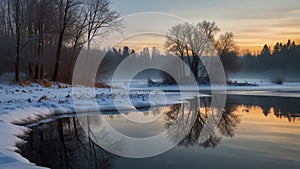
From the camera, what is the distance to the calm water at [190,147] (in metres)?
8.34

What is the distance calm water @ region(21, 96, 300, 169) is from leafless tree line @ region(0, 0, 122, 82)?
52.7ft

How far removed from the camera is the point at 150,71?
109 m

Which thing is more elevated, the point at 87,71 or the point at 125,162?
the point at 87,71

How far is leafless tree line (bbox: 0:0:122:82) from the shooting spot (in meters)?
30.4

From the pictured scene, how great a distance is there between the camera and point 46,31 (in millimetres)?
33344

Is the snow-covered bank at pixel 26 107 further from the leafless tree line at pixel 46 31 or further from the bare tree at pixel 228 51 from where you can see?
the bare tree at pixel 228 51

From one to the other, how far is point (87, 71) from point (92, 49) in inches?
188

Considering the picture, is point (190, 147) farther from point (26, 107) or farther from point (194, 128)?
point (26, 107)

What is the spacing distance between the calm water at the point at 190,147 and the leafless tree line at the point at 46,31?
16059 millimetres

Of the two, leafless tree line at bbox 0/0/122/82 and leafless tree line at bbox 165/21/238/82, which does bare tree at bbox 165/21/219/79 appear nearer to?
leafless tree line at bbox 165/21/238/82

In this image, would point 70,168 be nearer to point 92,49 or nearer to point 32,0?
point 32,0

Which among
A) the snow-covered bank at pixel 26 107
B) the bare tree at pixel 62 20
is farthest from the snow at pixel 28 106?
the bare tree at pixel 62 20

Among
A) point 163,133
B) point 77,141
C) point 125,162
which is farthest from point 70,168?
point 163,133

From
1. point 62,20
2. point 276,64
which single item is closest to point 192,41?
point 62,20
